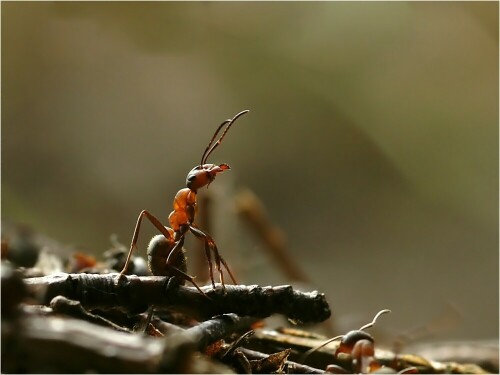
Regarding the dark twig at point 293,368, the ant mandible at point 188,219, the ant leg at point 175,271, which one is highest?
the ant mandible at point 188,219

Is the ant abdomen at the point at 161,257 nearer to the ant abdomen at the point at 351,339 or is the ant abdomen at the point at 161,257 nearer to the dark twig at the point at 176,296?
the dark twig at the point at 176,296

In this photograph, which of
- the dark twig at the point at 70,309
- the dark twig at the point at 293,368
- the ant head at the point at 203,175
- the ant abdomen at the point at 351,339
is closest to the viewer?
the dark twig at the point at 70,309

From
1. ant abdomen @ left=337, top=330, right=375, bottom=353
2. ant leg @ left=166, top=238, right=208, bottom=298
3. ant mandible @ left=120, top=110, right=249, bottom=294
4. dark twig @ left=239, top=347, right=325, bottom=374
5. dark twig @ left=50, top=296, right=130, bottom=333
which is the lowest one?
dark twig @ left=239, top=347, right=325, bottom=374

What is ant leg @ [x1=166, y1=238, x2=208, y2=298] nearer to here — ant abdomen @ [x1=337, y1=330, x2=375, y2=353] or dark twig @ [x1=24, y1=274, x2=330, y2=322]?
dark twig @ [x1=24, y1=274, x2=330, y2=322]

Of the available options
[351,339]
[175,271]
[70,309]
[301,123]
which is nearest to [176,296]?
[175,271]

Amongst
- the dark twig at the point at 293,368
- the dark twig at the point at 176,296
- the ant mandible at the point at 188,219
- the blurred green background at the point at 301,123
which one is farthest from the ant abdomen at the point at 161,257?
the blurred green background at the point at 301,123

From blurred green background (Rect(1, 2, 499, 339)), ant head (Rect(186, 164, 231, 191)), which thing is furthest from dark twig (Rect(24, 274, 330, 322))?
blurred green background (Rect(1, 2, 499, 339))

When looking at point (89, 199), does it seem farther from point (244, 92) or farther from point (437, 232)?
point (437, 232)
